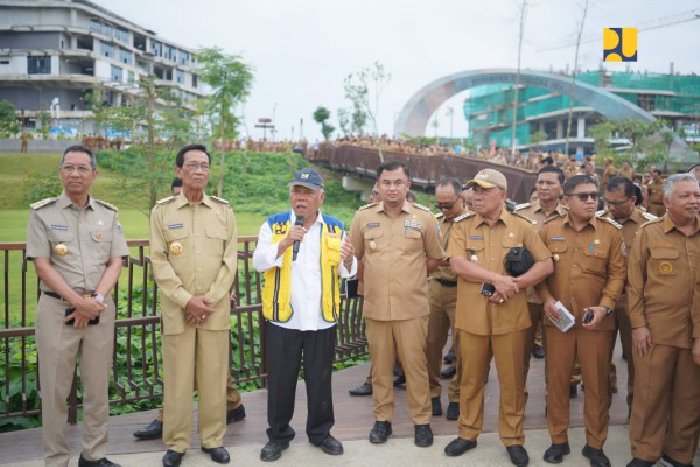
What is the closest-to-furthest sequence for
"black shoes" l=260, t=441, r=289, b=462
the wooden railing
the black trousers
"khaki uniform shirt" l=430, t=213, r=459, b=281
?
"black shoes" l=260, t=441, r=289, b=462
the black trousers
the wooden railing
"khaki uniform shirt" l=430, t=213, r=459, b=281

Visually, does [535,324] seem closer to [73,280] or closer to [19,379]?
[73,280]

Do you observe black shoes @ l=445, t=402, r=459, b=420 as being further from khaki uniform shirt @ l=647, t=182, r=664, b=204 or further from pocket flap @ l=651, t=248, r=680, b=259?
khaki uniform shirt @ l=647, t=182, r=664, b=204

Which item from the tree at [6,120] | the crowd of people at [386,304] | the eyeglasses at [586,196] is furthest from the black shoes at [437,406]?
the tree at [6,120]

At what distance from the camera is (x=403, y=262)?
414 centimetres

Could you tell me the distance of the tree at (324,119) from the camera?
46969mm

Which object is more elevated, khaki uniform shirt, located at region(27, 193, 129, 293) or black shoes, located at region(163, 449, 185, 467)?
khaki uniform shirt, located at region(27, 193, 129, 293)

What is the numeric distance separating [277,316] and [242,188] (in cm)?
2526

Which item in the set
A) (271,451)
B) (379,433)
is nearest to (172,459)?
(271,451)

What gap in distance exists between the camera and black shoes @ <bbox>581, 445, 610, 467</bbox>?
148 inches

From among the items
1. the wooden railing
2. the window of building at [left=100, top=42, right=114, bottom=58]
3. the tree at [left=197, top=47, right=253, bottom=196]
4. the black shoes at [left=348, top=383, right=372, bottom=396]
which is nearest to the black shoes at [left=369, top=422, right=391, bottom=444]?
the black shoes at [left=348, top=383, right=372, bottom=396]

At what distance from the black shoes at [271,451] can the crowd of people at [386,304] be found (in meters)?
0.01

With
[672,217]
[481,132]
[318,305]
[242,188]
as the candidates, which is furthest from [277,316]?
[481,132]

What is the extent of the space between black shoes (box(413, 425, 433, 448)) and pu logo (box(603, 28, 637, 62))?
20044 millimetres

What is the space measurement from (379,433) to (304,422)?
2.21ft
